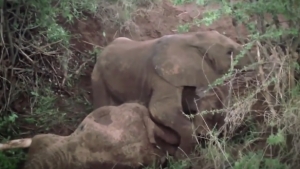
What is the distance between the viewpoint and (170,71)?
450 cm

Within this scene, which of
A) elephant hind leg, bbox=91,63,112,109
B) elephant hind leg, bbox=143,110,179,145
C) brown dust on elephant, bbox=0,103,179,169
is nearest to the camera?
brown dust on elephant, bbox=0,103,179,169

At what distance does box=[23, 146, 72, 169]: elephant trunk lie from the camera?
433 cm

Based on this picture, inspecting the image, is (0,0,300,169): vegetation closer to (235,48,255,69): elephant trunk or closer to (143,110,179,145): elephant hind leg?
(235,48,255,69): elephant trunk

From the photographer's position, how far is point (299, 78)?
4.46 m

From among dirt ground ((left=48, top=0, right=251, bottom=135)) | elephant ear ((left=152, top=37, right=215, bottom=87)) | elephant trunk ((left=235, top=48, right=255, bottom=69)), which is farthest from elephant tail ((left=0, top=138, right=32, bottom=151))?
dirt ground ((left=48, top=0, right=251, bottom=135))

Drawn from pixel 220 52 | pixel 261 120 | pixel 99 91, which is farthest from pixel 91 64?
pixel 261 120

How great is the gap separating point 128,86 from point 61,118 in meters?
0.81

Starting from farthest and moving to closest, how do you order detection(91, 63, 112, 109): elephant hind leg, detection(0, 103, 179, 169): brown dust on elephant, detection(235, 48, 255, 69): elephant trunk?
detection(91, 63, 112, 109): elephant hind leg → detection(235, 48, 255, 69): elephant trunk → detection(0, 103, 179, 169): brown dust on elephant

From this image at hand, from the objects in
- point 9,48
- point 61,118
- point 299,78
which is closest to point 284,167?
point 299,78

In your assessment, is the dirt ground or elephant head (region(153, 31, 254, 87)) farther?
the dirt ground

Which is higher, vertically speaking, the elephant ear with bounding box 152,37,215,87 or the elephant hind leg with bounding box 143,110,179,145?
the elephant ear with bounding box 152,37,215,87

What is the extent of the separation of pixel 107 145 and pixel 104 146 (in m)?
0.02

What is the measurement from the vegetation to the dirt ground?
0.22 feet

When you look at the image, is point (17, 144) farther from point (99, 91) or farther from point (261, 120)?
point (261, 120)
